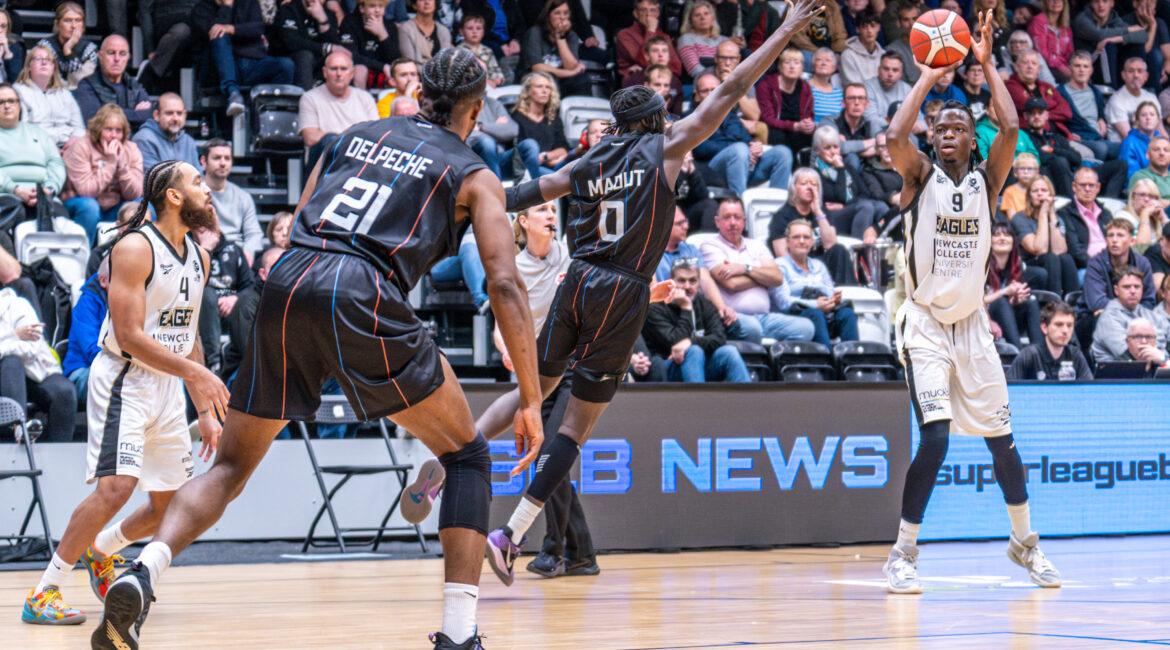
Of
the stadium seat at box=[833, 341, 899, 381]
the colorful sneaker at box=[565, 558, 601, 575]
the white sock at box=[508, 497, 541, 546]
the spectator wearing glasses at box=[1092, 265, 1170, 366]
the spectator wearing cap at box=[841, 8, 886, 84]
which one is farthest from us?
the spectator wearing cap at box=[841, 8, 886, 84]

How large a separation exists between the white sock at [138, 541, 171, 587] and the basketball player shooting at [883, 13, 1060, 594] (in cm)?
378

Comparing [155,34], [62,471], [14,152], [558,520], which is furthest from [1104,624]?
[155,34]

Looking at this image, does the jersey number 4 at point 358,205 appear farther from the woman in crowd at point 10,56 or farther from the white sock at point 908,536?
the woman in crowd at point 10,56

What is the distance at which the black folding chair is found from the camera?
748 cm

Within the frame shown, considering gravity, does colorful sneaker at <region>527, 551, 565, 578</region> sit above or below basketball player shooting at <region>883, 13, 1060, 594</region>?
below

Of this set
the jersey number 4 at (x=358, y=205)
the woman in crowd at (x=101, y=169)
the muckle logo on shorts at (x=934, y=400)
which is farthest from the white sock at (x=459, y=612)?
the woman in crowd at (x=101, y=169)

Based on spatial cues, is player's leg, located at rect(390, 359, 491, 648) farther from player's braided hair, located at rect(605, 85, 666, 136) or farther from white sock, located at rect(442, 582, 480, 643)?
player's braided hair, located at rect(605, 85, 666, 136)

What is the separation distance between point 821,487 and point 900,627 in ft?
13.1

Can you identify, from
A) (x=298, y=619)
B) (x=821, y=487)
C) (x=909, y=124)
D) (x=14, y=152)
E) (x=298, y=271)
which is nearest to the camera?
(x=298, y=271)

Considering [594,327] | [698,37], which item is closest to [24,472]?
[594,327]

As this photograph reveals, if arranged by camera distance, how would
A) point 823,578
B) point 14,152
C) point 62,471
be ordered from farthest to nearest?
point 14,152 → point 62,471 → point 823,578

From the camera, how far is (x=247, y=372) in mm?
3961

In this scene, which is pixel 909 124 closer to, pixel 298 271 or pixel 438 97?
pixel 438 97

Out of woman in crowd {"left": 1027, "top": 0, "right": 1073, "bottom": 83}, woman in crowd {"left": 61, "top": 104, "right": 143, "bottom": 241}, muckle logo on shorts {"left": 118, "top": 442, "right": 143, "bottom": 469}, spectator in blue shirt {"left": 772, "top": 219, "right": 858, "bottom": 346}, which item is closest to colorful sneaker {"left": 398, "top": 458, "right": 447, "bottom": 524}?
muckle logo on shorts {"left": 118, "top": 442, "right": 143, "bottom": 469}
